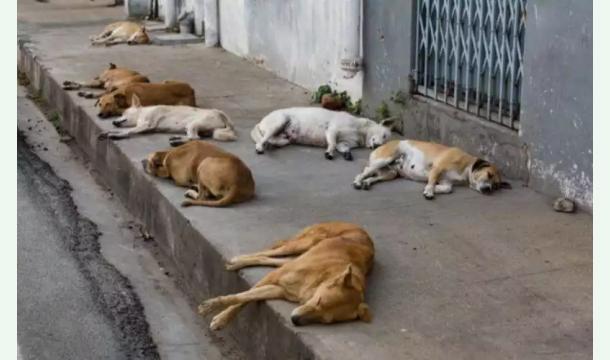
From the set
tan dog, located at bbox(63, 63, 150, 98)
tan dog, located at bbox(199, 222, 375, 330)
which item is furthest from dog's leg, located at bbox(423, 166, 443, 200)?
tan dog, located at bbox(63, 63, 150, 98)

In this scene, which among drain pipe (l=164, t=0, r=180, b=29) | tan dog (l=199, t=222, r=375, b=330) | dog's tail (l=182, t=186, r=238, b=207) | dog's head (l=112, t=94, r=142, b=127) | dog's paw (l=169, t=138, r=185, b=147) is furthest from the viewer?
drain pipe (l=164, t=0, r=180, b=29)

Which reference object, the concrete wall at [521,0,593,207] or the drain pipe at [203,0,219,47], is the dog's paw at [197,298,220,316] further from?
the drain pipe at [203,0,219,47]

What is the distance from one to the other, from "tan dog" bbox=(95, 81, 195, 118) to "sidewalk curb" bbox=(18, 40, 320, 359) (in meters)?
0.21

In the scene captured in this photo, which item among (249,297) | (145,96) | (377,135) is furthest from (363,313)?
(145,96)

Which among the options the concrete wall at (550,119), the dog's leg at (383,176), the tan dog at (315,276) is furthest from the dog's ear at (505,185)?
the tan dog at (315,276)

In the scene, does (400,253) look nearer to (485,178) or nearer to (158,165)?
(485,178)

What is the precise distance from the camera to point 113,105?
9797 millimetres

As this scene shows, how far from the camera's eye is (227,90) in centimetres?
1134

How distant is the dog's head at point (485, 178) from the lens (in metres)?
7.09

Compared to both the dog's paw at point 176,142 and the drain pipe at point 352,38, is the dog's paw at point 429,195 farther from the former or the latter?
the drain pipe at point 352,38

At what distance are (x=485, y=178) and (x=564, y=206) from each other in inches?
24.0

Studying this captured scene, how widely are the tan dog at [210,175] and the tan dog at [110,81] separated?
3177mm

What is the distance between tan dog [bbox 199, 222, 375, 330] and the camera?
4961mm

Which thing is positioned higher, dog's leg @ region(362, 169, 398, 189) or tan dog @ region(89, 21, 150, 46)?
tan dog @ region(89, 21, 150, 46)
